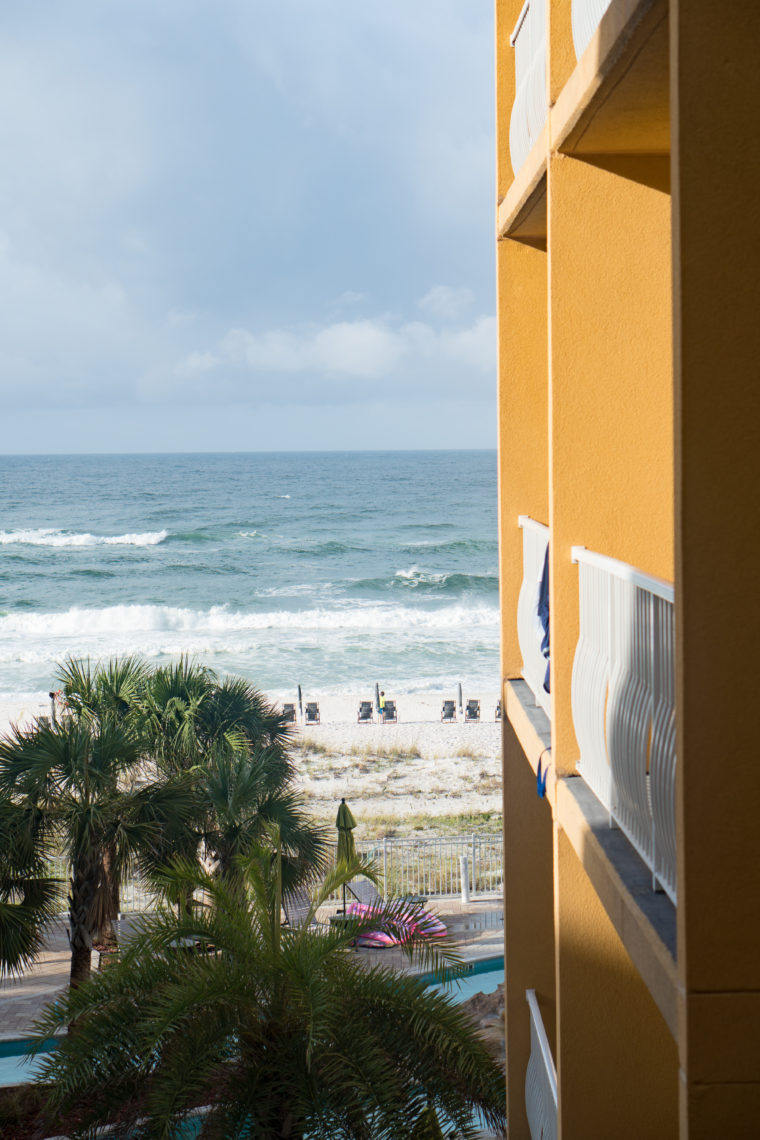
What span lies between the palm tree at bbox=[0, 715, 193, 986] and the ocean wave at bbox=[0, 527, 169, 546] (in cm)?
4882

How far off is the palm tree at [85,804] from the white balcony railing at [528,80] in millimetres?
6056

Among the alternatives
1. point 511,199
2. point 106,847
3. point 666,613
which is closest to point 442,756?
point 106,847

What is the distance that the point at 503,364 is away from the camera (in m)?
5.42

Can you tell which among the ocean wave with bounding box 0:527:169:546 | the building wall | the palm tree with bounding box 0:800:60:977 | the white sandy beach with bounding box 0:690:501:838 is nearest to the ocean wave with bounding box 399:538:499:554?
the ocean wave with bounding box 0:527:169:546

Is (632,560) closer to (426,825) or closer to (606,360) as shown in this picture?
(606,360)

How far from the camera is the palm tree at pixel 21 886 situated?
784cm

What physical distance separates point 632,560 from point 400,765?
778 inches

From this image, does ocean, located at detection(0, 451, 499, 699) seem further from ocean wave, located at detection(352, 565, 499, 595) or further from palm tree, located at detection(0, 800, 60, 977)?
palm tree, located at detection(0, 800, 60, 977)

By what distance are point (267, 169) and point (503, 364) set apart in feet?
293

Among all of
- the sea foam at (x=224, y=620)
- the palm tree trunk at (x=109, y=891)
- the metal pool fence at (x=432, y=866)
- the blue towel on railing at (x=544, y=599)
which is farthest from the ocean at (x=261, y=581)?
the blue towel on railing at (x=544, y=599)

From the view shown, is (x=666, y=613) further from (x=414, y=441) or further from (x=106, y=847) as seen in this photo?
(x=414, y=441)

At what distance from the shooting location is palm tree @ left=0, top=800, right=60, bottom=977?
25.7 feet

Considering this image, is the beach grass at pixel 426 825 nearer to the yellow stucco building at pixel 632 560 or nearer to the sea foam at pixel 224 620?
the yellow stucco building at pixel 632 560

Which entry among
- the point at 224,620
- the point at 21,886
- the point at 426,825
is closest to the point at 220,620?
the point at 224,620
